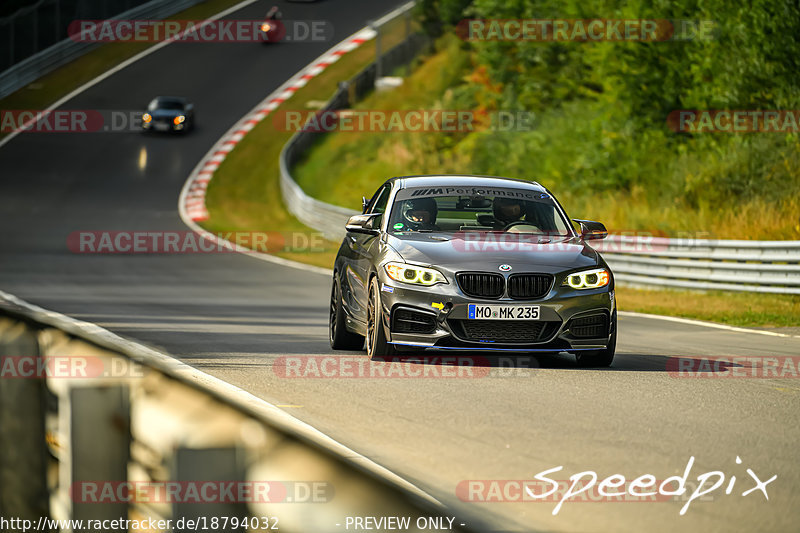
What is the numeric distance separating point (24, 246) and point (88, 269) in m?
5.88

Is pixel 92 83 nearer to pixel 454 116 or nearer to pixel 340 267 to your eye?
pixel 454 116

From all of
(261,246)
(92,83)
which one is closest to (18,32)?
(92,83)

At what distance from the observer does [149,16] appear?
65.9 meters

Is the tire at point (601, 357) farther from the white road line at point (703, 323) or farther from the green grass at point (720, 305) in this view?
the green grass at point (720, 305)

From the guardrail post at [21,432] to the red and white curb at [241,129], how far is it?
32.0 metres

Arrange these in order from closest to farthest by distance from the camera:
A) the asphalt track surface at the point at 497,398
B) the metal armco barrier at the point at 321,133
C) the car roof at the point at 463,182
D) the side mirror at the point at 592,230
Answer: the asphalt track surface at the point at 497,398, the side mirror at the point at 592,230, the car roof at the point at 463,182, the metal armco barrier at the point at 321,133

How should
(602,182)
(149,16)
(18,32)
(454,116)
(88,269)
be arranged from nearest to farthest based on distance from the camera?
(88,269), (602,182), (454,116), (18,32), (149,16)

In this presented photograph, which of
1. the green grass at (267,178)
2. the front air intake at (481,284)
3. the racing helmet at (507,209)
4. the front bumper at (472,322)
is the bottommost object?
the green grass at (267,178)

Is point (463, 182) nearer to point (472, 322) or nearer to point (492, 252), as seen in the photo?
point (492, 252)

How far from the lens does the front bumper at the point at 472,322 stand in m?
9.77

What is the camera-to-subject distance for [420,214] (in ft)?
36.7

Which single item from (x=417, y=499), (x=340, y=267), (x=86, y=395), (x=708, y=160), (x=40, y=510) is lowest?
(x=708, y=160)

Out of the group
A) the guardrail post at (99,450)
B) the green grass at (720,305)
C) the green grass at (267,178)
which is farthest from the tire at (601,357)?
the green grass at (267,178)

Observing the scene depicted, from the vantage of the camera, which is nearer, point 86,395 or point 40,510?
point 86,395
